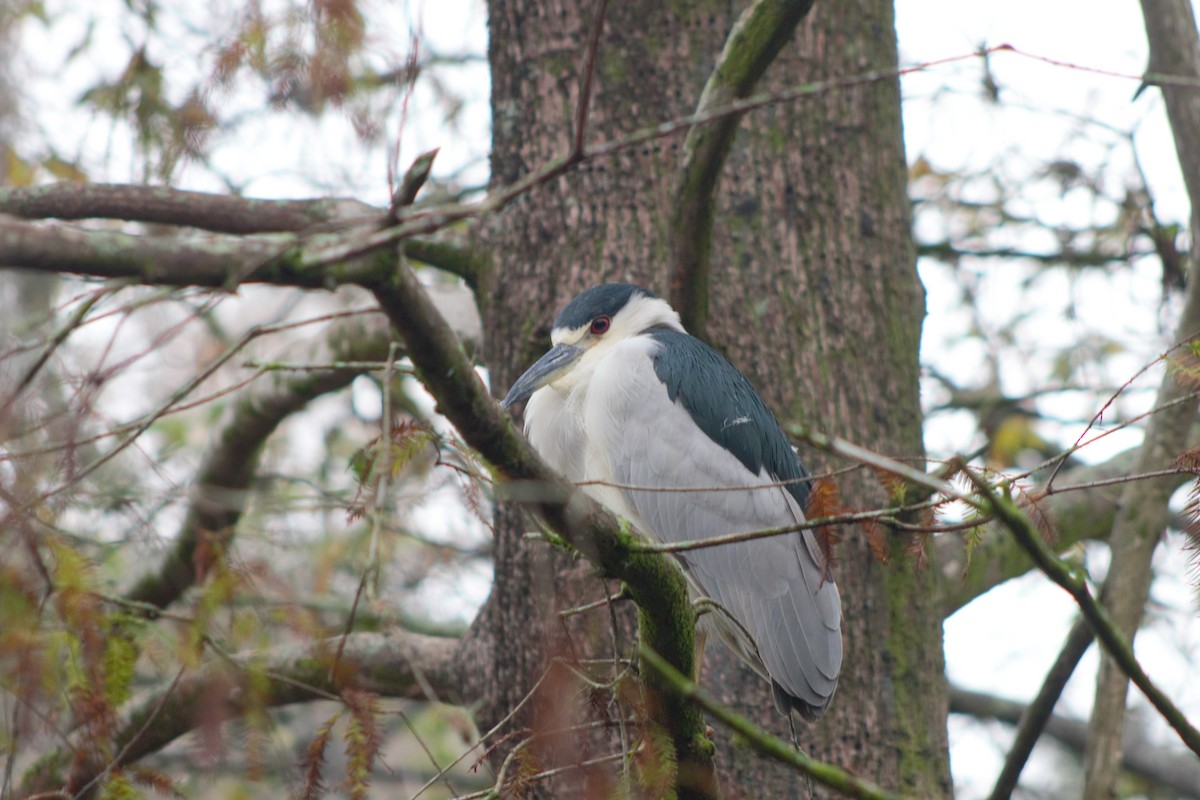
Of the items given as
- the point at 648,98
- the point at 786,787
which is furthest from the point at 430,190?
the point at 786,787

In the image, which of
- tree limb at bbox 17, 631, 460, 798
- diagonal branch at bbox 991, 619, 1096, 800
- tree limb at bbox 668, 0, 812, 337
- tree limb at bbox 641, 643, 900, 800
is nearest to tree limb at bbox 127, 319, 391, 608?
tree limb at bbox 17, 631, 460, 798

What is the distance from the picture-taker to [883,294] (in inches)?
123

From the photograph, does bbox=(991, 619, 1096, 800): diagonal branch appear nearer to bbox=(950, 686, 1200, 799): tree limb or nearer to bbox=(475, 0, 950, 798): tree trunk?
bbox=(475, 0, 950, 798): tree trunk

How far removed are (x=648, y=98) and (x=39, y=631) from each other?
202 cm

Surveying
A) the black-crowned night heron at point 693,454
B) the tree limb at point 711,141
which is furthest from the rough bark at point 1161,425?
the tree limb at point 711,141

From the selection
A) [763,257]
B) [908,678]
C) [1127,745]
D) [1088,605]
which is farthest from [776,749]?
[1127,745]

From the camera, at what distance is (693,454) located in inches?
120

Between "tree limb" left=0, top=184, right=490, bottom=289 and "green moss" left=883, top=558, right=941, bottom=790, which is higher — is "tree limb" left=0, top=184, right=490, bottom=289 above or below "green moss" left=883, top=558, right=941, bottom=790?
above

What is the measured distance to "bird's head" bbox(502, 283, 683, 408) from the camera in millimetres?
2979

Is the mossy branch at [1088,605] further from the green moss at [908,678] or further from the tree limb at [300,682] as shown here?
the tree limb at [300,682]

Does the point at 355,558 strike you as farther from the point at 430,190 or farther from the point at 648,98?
the point at 648,98

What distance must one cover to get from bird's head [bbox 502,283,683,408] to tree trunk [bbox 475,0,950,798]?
94 millimetres

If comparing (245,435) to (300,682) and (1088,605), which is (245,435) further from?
(1088,605)

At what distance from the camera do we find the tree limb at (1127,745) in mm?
4469
